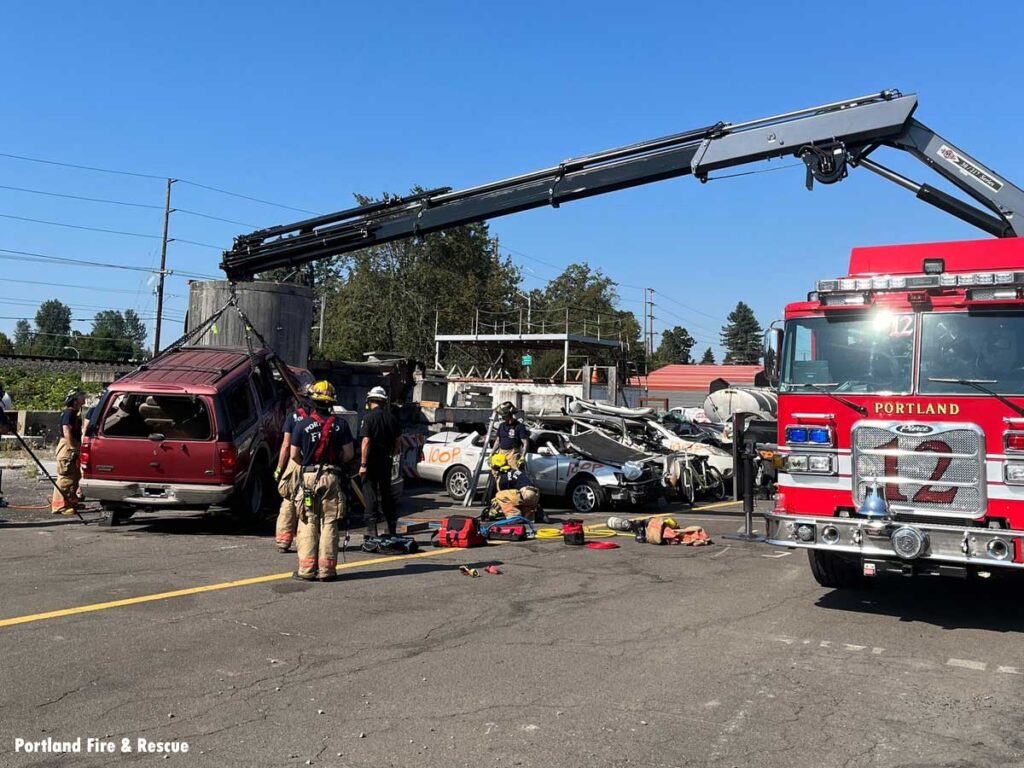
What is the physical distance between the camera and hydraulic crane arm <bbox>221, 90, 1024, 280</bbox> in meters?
11.4

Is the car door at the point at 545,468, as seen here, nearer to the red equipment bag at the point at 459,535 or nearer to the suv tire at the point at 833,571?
the red equipment bag at the point at 459,535

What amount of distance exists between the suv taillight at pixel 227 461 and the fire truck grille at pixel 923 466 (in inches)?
299

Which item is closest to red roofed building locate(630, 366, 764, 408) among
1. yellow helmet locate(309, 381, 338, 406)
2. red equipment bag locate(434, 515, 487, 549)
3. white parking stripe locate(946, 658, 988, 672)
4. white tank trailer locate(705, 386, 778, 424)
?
white tank trailer locate(705, 386, 778, 424)

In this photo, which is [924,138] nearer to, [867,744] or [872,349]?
[872,349]

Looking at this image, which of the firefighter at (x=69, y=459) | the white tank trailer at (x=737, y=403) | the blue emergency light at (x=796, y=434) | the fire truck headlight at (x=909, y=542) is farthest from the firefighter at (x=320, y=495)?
the white tank trailer at (x=737, y=403)

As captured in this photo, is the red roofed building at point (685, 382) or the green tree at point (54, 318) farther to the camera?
the green tree at point (54, 318)

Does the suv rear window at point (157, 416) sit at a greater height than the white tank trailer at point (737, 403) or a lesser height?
lesser

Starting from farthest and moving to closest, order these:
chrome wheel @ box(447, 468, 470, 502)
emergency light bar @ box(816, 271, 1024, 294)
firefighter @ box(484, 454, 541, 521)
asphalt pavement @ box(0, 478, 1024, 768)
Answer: chrome wheel @ box(447, 468, 470, 502) < firefighter @ box(484, 454, 541, 521) < emergency light bar @ box(816, 271, 1024, 294) < asphalt pavement @ box(0, 478, 1024, 768)

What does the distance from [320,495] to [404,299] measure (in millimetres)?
47566

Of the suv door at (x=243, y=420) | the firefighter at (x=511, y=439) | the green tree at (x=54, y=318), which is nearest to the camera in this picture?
the suv door at (x=243, y=420)

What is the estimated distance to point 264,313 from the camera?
18594 mm

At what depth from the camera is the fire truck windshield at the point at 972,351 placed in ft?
23.5

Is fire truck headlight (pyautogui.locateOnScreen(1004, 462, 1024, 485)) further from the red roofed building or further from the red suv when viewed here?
the red roofed building

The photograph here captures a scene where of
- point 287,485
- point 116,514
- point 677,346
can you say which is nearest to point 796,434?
point 287,485
